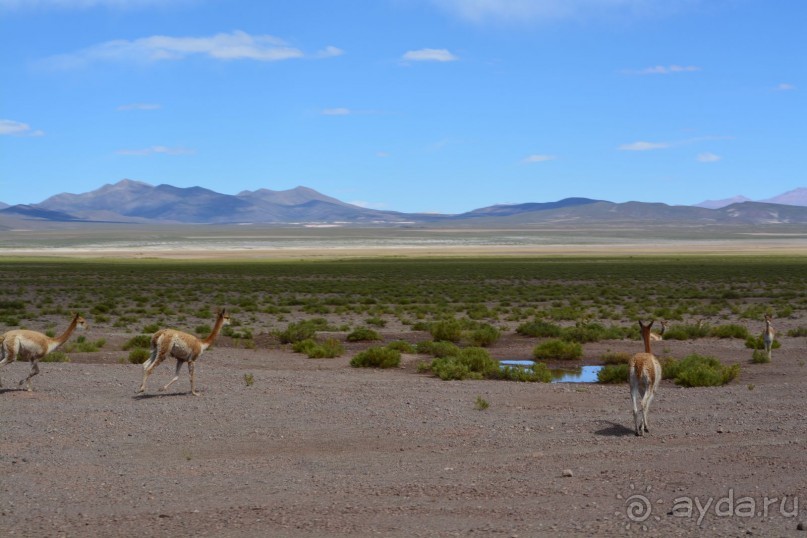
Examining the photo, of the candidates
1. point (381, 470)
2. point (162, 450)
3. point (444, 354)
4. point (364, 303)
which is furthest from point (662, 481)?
point (364, 303)

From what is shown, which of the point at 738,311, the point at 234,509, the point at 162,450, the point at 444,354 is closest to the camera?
the point at 234,509

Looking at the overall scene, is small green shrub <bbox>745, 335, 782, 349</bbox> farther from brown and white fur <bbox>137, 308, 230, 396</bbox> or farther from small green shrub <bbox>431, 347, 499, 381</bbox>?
brown and white fur <bbox>137, 308, 230, 396</bbox>

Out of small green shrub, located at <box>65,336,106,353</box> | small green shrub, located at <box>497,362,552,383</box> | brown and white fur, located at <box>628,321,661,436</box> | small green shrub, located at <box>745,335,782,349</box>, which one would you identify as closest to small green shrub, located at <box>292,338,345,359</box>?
small green shrub, located at <box>65,336,106,353</box>

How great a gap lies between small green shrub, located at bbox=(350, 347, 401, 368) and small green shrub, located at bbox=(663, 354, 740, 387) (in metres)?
5.23

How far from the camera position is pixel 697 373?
53.6 ft

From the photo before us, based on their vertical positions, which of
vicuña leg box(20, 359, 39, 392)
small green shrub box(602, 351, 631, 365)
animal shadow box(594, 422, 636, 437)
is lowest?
small green shrub box(602, 351, 631, 365)

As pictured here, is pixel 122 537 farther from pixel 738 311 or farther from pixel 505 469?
pixel 738 311

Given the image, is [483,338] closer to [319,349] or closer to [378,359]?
[319,349]

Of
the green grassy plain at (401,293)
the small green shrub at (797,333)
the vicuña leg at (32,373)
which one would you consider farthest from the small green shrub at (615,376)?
the green grassy plain at (401,293)

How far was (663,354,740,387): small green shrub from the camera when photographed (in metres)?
16.3

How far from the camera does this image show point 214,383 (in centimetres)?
1571

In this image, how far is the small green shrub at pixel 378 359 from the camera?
19281mm

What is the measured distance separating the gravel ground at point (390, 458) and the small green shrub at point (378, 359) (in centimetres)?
260

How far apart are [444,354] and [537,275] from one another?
46034mm
